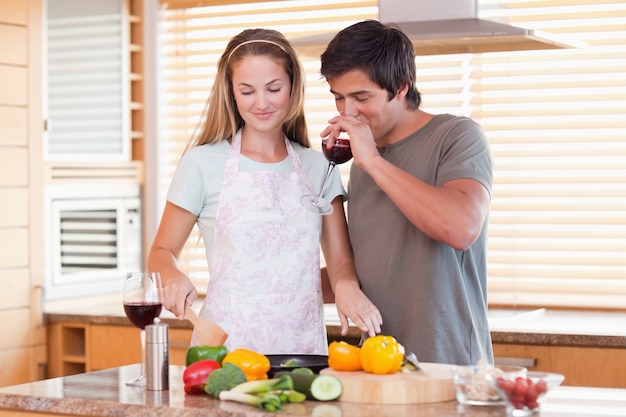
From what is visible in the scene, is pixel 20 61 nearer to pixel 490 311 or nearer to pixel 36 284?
pixel 36 284

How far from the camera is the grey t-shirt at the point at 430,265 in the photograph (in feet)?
7.64

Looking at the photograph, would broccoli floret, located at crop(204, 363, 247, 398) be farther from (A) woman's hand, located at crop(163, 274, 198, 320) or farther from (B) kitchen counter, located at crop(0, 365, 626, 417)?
(A) woman's hand, located at crop(163, 274, 198, 320)

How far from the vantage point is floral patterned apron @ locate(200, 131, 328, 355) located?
2604mm

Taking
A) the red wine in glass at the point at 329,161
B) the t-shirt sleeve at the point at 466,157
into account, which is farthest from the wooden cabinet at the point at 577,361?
the t-shirt sleeve at the point at 466,157

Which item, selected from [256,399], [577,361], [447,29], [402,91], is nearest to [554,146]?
[577,361]

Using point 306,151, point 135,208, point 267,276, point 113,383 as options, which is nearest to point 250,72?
point 306,151

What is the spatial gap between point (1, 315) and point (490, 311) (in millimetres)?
1805

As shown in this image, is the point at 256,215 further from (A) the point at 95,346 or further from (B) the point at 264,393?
(A) the point at 95,346

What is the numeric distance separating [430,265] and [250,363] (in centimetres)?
51

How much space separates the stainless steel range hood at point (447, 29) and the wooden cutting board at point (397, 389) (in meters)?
1.33

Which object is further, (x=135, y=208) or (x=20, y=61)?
(x=135, y=208)

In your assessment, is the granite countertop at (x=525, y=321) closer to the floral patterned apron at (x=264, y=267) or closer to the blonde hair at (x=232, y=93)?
the floral patterned apron at (x=264, y=267)

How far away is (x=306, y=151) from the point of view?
273 centimetres

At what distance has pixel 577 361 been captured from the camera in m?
3.34
